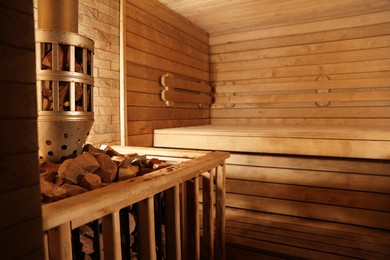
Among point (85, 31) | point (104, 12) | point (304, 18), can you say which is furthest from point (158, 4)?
Result: point (304, 18)

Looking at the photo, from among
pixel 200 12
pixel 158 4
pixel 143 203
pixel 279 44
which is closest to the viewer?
pixel 143 203

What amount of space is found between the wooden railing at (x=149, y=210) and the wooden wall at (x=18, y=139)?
0.07m

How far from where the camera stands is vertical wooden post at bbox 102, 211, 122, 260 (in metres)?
1.08

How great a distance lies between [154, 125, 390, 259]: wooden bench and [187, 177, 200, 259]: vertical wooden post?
2.33ft

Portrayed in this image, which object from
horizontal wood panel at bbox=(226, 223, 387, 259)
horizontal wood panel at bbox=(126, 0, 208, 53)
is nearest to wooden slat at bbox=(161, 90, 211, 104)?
horizontal wood panel at bbox=(126, 0, 208, 53)

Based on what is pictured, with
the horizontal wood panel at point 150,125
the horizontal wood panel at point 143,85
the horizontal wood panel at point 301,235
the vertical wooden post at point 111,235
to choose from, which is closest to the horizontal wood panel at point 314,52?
the horizontal wood panel at point 150,125

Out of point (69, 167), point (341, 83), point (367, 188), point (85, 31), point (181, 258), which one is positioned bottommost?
point (181, 258)

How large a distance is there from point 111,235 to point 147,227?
21cm

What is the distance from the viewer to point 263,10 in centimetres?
356

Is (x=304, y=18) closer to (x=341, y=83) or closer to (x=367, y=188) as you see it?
(x=341, y=83)

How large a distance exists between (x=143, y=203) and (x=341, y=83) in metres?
3.46

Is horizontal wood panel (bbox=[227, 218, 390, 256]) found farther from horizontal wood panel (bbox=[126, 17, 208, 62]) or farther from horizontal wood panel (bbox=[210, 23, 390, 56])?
horizontal wood panel (bbox=[210, 23, 390, 56])

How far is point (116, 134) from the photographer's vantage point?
2691 mm

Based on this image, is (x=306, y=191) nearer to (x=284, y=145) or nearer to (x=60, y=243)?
(x=284, y=145)
